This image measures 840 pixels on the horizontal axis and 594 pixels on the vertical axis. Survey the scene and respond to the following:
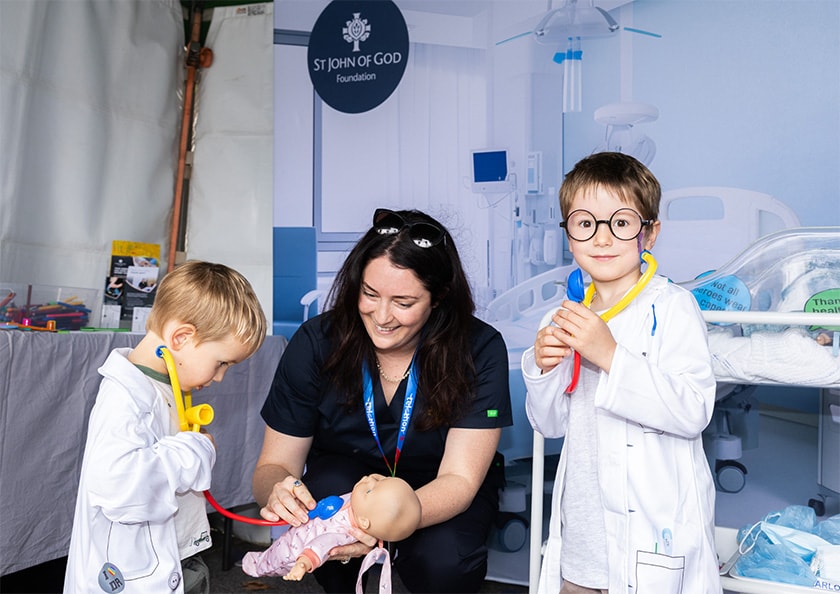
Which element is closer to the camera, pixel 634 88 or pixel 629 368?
pixel 629 368

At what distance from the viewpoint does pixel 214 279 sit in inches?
60.7

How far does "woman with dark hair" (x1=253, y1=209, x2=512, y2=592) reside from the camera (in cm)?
175

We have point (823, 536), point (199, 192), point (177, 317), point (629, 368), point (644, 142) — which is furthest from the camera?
point (199, 192)

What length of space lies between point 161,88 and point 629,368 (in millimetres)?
2357

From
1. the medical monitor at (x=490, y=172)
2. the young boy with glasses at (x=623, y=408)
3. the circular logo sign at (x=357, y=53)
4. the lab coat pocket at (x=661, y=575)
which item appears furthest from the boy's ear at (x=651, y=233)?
the circular logo sign at (x=357, y=53)

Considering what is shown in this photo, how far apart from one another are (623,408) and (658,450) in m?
0.14

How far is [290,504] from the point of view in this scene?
156 centimetres

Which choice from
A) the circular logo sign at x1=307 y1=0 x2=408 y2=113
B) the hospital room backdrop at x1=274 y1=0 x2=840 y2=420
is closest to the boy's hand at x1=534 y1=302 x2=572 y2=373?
the hospital room backdrop at x1=274 y1=0 x2=840 y2=420

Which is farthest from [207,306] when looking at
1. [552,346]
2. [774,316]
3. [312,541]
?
[774,316]

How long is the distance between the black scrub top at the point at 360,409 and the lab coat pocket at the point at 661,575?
533 mm

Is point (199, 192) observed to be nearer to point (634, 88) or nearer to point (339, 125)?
point (339, 125)

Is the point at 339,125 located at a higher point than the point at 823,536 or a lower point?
higher

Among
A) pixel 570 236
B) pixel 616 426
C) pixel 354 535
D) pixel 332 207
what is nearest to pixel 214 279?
pixel 354 535

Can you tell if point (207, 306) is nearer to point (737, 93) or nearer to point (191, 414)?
point (191, 414)
